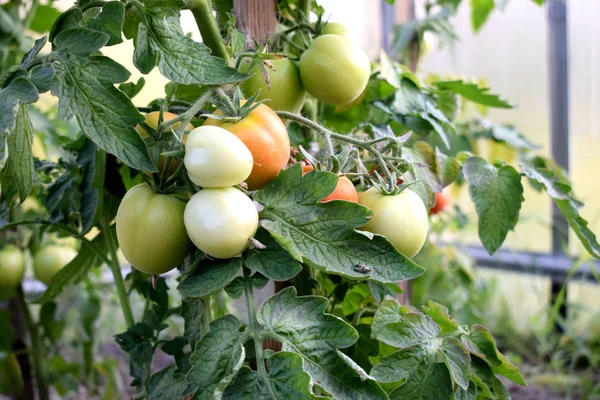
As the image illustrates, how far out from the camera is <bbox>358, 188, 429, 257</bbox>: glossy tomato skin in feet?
1.40

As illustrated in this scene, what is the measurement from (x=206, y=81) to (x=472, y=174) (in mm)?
308

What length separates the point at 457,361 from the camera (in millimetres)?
436

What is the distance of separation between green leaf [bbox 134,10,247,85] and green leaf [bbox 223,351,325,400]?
0.18m

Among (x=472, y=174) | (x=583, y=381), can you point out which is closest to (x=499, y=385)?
(x=472, y=174)

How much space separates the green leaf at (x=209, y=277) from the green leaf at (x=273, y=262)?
1 centimetres

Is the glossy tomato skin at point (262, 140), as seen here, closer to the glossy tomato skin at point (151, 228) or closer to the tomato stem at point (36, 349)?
the glossy tomato skin at point (151, 228)

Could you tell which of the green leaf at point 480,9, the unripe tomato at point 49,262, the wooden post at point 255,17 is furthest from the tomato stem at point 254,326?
the green leaf at point 480,9

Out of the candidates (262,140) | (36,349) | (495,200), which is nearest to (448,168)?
(495,200)

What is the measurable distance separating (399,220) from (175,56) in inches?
7.9

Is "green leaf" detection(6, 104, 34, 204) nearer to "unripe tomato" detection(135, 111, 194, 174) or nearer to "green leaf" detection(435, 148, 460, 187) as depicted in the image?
"unripe tomato" detection(135, 111, 194, 174)

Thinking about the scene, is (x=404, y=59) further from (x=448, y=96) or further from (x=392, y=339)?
(x=392, y=339)

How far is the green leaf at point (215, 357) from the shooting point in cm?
36

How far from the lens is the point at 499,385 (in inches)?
18.6

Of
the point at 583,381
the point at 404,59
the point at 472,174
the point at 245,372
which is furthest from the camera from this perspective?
the point at 583,381
